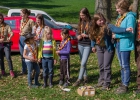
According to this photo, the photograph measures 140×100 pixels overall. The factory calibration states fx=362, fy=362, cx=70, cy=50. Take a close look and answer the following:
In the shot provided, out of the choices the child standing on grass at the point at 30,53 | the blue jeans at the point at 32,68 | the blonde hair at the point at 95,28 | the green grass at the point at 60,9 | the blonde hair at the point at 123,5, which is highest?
the blonde hair at the point at 123,5

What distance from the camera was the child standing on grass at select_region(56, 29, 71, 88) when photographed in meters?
8.61

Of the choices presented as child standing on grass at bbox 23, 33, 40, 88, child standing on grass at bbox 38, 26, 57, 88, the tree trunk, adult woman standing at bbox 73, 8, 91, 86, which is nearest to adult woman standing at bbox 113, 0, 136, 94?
adult woman standing at bbox 73, 8, 91, 86

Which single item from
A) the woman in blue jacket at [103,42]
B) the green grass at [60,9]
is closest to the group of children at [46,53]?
the woman in blue jacket at [103,42]

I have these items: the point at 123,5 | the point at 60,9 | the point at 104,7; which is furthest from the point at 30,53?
the point at 60,9

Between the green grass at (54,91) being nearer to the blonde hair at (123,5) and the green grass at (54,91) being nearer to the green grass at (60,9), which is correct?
the blonde hair at (123,5)

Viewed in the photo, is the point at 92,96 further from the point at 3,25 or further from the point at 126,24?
the point at 3,25

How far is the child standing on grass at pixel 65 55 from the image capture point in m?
8.61

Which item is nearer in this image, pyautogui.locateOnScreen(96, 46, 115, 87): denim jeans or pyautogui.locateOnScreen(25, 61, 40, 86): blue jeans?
pyautogui.locateOnScreen(96, 46, 115, 87): denim jeans

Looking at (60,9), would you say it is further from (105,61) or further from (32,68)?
(105,61)

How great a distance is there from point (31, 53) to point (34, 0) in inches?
1992

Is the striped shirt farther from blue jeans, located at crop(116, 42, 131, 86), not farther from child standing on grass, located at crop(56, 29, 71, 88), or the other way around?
blue jeans, located at crop(116, 42, 131, 86)

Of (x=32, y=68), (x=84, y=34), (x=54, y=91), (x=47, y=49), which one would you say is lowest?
(x=54, y=91)

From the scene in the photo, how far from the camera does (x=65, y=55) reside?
8.73 metres

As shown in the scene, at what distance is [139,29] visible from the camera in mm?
7559
